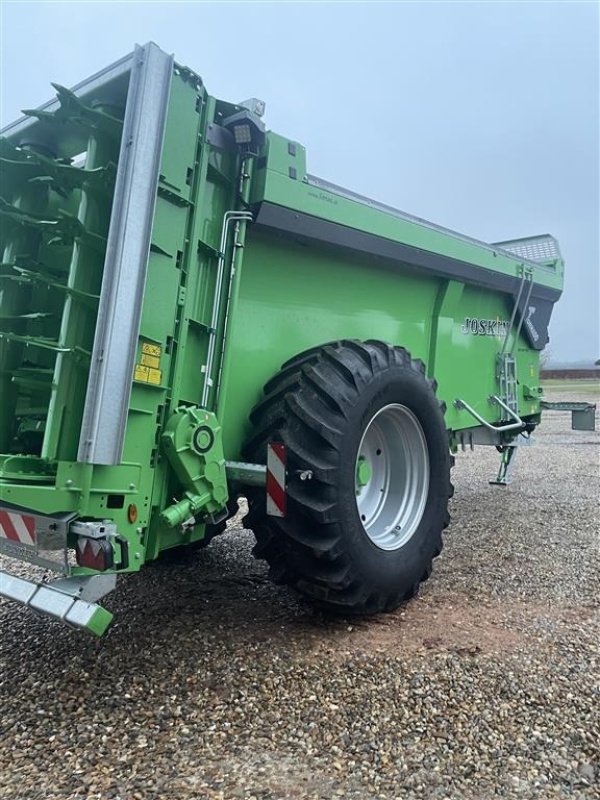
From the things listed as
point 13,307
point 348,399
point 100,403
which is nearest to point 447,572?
point 348,399

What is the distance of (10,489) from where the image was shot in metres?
2.67

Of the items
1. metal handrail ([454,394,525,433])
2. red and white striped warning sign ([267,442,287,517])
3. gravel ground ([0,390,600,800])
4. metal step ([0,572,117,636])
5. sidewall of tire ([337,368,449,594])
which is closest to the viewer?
gravel ground ([0,390,600,800])

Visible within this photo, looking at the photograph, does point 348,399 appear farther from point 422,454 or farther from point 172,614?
point 172,614

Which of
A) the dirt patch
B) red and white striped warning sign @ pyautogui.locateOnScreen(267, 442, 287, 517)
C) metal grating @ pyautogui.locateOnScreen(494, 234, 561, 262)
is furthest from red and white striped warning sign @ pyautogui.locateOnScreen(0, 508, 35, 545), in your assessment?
metal grating @ pyautogui.locateOnScreen(494, 234, 561, 262)

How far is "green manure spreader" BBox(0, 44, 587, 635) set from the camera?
2.76 metres

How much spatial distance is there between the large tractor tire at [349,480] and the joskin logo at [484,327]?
5.71ft

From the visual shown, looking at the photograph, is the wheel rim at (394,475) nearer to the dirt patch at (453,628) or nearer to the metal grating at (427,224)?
the dirt patch at (453,628)

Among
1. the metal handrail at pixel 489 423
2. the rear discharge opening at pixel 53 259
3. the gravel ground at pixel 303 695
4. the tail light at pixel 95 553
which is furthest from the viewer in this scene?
the metal handrail at pixel 489 423

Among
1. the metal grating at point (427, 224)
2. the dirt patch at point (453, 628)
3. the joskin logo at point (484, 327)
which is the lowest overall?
the dirt patch at point (453, 628)

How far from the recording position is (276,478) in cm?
327

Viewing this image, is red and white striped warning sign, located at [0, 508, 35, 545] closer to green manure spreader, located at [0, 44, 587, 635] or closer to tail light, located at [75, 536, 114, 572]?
green manure spreader, located at [0, 44, 587, 635]

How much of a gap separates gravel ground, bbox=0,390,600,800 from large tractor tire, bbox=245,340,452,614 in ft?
1.04

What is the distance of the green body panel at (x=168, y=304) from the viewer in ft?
9.37

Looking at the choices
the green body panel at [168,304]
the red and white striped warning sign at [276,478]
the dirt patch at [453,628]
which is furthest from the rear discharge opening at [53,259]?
the dirt patch at [453,628]
